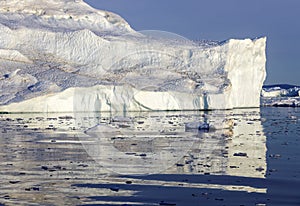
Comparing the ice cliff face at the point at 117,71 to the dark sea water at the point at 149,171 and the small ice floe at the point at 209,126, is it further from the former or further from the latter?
the dark sea water at the point at 149,171

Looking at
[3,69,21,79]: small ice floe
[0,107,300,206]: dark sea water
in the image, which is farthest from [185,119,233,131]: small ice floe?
[3,69,21,79]: small ice floe

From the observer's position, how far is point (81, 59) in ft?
136

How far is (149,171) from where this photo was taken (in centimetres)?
908

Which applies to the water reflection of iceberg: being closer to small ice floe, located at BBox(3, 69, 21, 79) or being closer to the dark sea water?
the dark sea water

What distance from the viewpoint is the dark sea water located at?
6.88m

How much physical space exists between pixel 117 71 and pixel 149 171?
2970cm

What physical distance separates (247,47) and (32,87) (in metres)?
16.1

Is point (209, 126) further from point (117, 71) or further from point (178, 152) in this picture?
point (117, 71)

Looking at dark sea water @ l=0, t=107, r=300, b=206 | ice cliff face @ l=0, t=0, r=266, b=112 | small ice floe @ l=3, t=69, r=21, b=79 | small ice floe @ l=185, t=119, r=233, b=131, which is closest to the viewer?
dark sea water @ l=0, t=107, r=300, b=206

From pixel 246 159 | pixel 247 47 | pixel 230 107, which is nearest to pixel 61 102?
pixel 230 107

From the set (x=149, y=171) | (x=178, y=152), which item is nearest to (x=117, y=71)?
(x=178, y=152)

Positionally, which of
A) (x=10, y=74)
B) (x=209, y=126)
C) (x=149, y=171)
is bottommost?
(x=149, y=171)

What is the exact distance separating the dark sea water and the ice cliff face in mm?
18375

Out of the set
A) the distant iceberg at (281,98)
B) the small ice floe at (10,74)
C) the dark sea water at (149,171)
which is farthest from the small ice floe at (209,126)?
the distant iceberg at (281,98)
